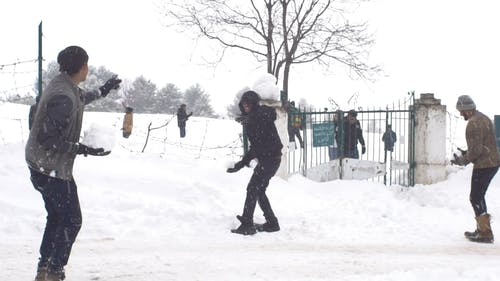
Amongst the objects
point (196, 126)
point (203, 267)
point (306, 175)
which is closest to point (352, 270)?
point (203, 267)

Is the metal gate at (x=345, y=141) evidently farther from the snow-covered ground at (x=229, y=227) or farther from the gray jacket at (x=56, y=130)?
the gray jacket at (x=56, y=130)

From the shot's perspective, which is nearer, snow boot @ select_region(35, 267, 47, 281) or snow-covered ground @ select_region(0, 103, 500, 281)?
snow boot @ select_region(35, 267, 47, 281)

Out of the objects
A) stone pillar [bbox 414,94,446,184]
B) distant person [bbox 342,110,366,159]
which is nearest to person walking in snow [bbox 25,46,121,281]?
distant person [bbox 342,110,366,159]

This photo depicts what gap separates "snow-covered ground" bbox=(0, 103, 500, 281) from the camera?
4.90 m

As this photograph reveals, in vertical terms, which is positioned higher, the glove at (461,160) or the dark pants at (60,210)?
the glove at (461,160)

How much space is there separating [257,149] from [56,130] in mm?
2937

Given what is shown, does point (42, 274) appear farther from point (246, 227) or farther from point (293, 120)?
point (293, 120)

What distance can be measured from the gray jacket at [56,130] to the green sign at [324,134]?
7.25 metres

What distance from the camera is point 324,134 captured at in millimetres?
10758

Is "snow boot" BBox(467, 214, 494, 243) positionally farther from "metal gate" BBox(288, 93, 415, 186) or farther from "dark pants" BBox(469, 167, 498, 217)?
"metal gate" BBox(288, 93, 415, 186)

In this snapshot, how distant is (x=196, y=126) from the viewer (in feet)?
107

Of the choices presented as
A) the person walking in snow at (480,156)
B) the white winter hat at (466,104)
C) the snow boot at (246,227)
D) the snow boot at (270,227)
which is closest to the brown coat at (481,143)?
the person walking in snow at (480,156)

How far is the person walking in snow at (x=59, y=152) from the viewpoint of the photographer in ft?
12.5

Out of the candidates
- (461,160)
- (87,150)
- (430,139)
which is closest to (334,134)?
(430,139)
